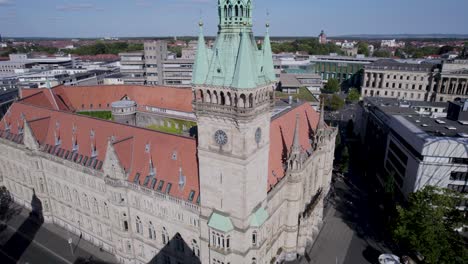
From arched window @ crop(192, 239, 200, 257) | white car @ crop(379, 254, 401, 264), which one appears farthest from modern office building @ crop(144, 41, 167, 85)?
white car @ crop(379, 254, 401, 264)

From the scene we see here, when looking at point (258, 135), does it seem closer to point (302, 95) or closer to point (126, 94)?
point (126, 94)

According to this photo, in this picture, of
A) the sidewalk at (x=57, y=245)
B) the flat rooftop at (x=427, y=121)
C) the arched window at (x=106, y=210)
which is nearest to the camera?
the arched window at (x=106, y=210)

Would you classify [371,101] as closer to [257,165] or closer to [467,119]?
[467,119]

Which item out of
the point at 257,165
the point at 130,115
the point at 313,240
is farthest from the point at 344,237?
the point at 130,115

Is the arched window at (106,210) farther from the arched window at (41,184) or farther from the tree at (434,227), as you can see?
the tree at (434,227)

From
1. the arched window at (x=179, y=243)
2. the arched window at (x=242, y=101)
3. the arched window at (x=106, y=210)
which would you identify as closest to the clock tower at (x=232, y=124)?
the arched window at (x=242, y=101)
